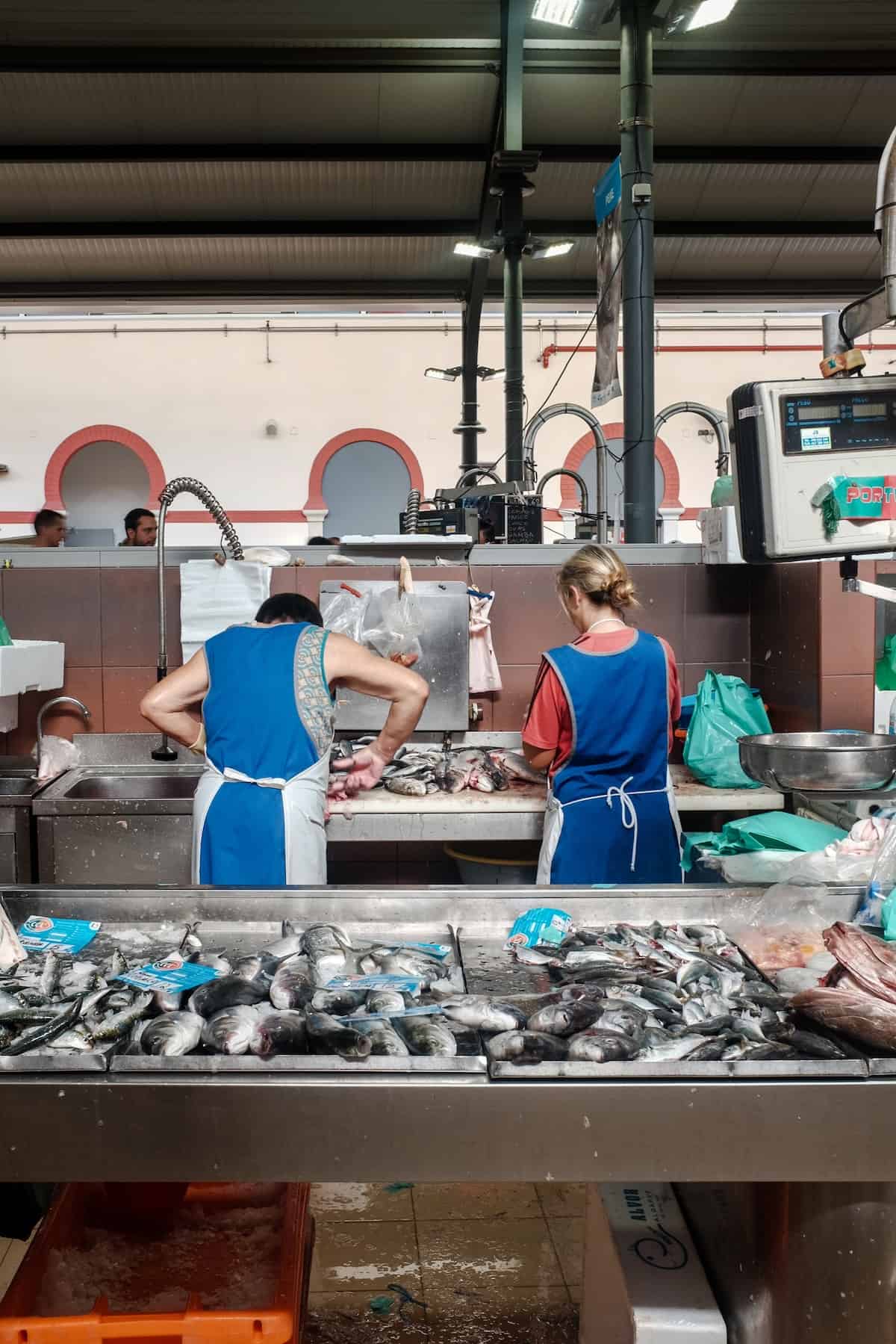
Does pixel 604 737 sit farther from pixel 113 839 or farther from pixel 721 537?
pixel 113 839

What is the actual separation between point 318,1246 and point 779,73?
8.62 metres

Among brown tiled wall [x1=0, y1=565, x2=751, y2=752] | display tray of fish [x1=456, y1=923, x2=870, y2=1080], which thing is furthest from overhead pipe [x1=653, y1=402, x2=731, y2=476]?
display tray of fish [x1=456, y1=923, x2=870, y2=1080]

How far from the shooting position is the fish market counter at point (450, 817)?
12.4 feet

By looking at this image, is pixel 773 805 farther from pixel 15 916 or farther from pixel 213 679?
pixel 15 916

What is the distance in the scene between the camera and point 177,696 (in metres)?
3.12

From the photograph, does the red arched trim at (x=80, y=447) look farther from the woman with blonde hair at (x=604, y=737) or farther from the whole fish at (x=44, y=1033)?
the whole fish at (x=44, y=1033)

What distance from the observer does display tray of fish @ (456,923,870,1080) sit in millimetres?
1508

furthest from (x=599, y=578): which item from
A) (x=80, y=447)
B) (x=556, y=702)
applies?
(x=80, y=447)

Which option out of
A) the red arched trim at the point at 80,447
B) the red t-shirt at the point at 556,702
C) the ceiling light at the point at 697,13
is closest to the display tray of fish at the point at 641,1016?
the red t-shirt at the point at 556,702

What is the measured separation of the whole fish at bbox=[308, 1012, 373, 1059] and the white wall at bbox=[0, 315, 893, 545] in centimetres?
1188

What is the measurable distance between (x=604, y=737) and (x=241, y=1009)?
1.76 metres

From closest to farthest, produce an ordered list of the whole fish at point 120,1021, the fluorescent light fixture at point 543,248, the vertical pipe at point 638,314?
1. the whole fish at point 120,1021
2. the vertical pipe at point 638,314
3. the fluorescent light fixture at point 543,248

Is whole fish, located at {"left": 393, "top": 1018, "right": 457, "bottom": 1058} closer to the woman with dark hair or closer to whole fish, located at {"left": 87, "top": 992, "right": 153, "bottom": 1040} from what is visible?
whole fish, located at {"left": 87, "top": 992, "right": 153, "bottom": 1040}

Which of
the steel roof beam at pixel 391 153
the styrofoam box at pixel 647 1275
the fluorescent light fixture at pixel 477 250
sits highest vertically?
the steel roof beam at pixel 391 153
